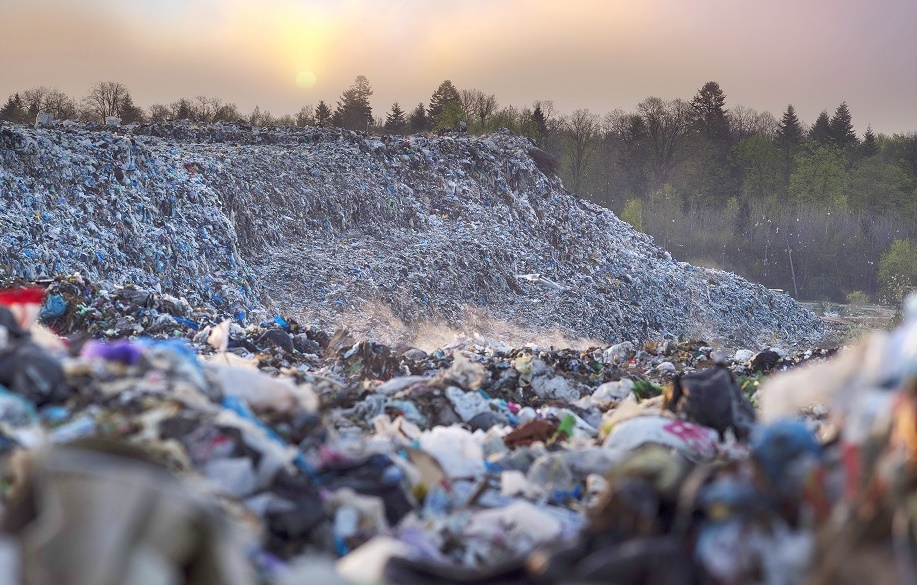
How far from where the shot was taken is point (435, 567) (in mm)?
2240

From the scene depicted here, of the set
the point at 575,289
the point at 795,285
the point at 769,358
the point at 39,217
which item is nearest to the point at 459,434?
the point at 769,358

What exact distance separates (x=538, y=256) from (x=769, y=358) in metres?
9.65

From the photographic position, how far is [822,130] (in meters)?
44.8

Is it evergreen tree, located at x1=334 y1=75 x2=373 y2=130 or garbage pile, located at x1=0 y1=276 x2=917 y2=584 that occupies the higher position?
evergreen tree, located at x1=334 y1=75 x2=373 y2=130

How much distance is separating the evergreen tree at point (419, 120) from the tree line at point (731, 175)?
0.05 m

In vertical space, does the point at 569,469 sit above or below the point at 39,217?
below

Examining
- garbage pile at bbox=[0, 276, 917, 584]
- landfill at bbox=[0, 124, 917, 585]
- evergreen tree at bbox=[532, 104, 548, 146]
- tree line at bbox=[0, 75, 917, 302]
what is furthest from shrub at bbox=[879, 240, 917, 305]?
garbage pile at bbox=[0, 276, 917, 584]

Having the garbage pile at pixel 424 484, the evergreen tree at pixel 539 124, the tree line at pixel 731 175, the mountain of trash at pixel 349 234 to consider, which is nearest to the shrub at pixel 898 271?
the tree line at pixel 731 175

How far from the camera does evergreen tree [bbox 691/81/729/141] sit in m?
45.3

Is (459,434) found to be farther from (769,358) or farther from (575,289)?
(575,289)

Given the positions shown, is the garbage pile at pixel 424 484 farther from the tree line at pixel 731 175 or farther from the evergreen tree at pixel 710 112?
the evergreen tree at pixel 710 112

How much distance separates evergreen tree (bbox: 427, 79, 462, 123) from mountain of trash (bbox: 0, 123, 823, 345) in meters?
14.3

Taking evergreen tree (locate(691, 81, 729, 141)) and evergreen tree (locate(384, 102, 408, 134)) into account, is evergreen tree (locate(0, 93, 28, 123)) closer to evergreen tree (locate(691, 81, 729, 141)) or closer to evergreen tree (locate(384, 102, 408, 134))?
evergreen tree (locate(384, 102, 408, 134))

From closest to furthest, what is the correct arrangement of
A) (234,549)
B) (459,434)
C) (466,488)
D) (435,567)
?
(234,549), (435,567), (466,488), (459,434)
